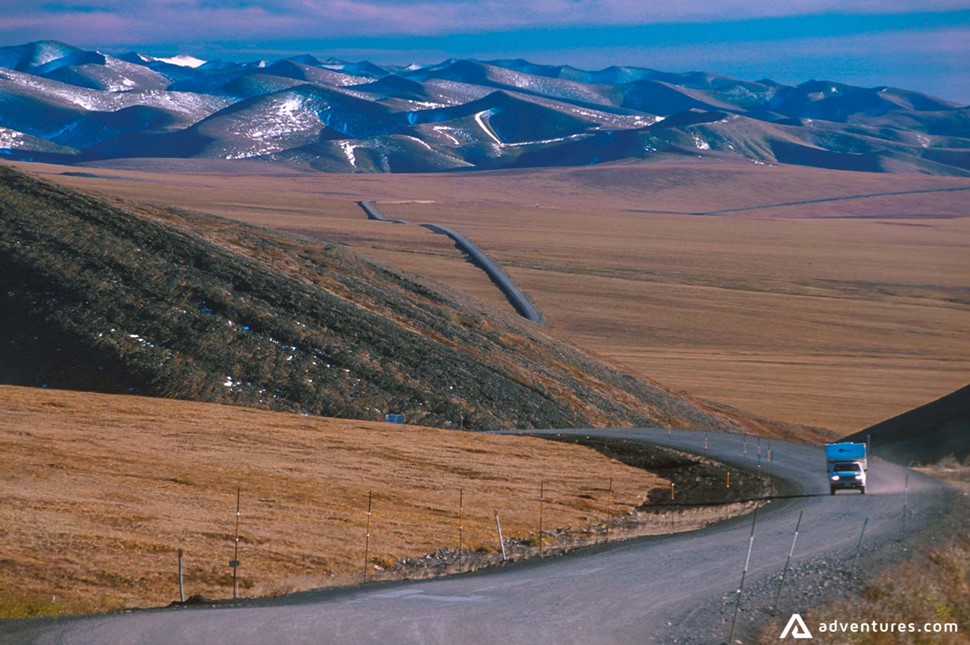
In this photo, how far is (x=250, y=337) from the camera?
5469 centimetres

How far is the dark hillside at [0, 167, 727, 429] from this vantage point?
51.2m

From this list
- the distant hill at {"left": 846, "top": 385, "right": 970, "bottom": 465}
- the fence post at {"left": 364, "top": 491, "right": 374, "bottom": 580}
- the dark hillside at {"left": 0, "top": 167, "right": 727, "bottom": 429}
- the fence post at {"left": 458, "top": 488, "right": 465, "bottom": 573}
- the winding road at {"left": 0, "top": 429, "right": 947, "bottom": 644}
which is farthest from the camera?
the dark hillside at {"left": 0, "top": 167, "right": 727, "bottom": 429}

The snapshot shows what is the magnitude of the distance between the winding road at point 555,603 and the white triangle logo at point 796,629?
672mm

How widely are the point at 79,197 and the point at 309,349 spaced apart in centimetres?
2316

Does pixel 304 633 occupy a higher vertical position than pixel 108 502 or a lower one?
higher

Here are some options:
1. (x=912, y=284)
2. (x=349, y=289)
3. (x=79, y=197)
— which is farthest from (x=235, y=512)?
(x=912, y=284)

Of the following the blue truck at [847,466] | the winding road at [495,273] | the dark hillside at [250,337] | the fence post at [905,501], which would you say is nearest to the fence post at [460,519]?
the fence post at [905,501]

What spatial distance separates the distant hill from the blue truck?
36.5 ft

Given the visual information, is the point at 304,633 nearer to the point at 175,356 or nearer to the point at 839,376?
the point at 175,356

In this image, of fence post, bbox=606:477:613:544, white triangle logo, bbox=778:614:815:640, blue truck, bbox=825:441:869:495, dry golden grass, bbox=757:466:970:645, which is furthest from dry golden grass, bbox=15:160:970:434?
white triangle logo, bbox=778:614:815:640

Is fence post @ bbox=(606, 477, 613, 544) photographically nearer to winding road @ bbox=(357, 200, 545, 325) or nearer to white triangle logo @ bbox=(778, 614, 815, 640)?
white triangle logo @ bbox=(778, 614, 815, 640)

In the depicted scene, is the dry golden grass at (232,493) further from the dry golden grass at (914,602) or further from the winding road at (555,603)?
the dry golden grass at (914,602)

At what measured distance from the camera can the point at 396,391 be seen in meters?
53.0

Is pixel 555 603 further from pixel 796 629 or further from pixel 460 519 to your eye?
pixel 460 519
